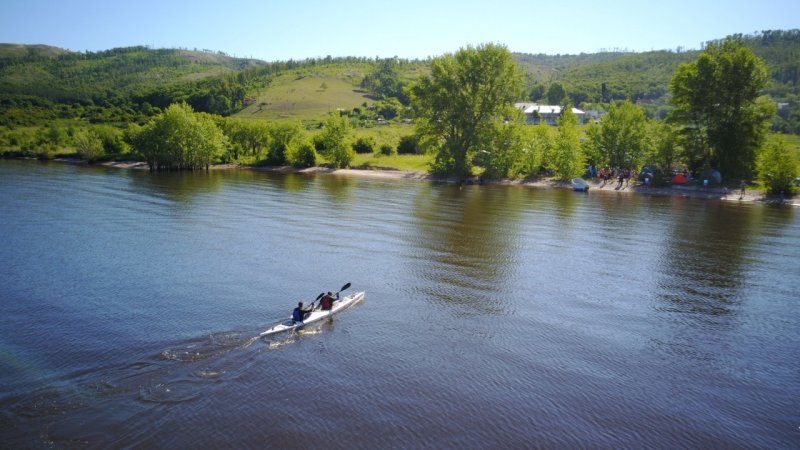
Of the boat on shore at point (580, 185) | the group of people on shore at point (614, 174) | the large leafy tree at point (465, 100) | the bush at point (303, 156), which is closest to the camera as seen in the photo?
the boat on shore at point (580, 185)

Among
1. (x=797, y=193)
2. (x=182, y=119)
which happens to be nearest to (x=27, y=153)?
(x=182, y=119)

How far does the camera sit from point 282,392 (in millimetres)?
22828

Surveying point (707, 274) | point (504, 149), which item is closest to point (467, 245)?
point (707, 274)

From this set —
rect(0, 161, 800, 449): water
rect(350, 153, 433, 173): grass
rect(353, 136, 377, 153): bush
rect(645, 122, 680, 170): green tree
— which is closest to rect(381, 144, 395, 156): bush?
rect(350, 153, 433, 173): grass

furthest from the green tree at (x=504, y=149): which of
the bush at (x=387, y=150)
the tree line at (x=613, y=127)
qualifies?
the bush at (x=387, y=150)

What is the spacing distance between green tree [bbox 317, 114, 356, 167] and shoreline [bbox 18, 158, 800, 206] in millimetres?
3257

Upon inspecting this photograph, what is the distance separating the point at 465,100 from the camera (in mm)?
106188

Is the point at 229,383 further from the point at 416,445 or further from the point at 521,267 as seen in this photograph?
the point at 521,267

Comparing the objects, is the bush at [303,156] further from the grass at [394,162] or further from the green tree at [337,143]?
the grass at [394,162]

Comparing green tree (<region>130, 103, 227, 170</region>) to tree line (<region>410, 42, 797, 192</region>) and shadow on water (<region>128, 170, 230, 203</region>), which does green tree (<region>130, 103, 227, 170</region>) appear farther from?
tree line (<region>410, 42, 797, 192</region>)

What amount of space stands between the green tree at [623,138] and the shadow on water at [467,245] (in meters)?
30.2

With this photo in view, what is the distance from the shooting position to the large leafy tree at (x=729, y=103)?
86562mm

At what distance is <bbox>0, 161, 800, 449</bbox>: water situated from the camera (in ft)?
68.0

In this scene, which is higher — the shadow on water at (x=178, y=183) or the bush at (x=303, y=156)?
the bush at (x=303, y=156)
